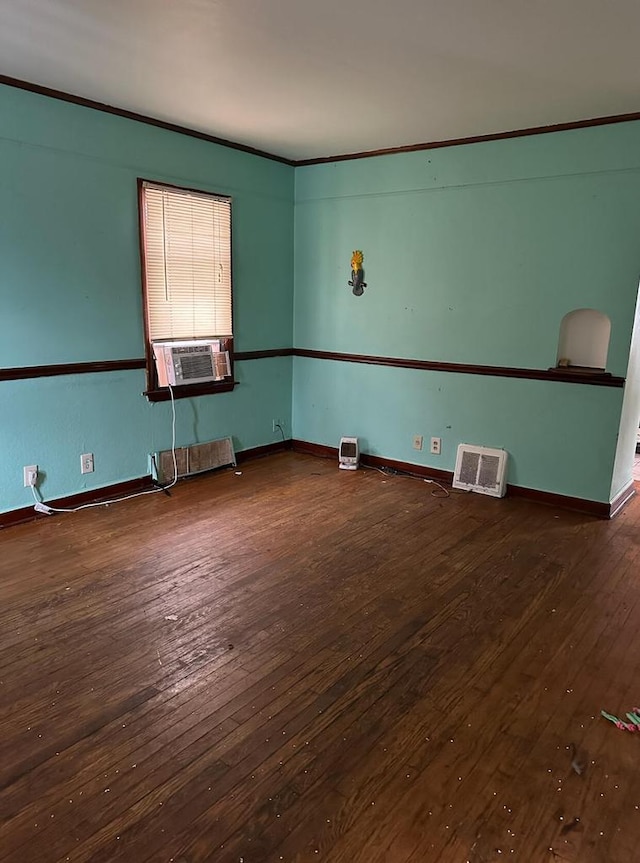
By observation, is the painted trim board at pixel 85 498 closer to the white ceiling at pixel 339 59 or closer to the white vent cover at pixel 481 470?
the white vent cover at pixel 481 470

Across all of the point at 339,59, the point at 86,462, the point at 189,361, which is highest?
the point at 339,59

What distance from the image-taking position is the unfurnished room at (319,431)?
1825 mm

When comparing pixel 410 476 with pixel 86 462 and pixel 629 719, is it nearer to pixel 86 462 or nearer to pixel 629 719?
pixel 86 462

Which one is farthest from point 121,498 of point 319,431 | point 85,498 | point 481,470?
point 481,470

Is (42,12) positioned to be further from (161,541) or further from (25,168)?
(161,541)

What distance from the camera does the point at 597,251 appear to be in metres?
3.80

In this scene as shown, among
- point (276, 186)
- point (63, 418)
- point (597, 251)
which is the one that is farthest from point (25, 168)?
point (597, 251)

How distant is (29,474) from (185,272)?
1770mm

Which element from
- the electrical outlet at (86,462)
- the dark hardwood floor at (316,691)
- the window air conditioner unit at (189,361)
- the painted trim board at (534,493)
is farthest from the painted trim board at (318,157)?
the dark hardwood floor at (316,691)

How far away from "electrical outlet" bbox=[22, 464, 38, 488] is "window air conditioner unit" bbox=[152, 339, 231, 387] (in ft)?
3.41

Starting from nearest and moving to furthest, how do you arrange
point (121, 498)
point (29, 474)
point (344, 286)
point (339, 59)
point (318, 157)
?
point (339, 59), point (29, 474), point (121, 498), point (318, 157), point (344, 286)

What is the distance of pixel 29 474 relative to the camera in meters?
3.65

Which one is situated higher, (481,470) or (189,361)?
(189,361)

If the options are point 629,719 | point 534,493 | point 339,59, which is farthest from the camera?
point 534,493
